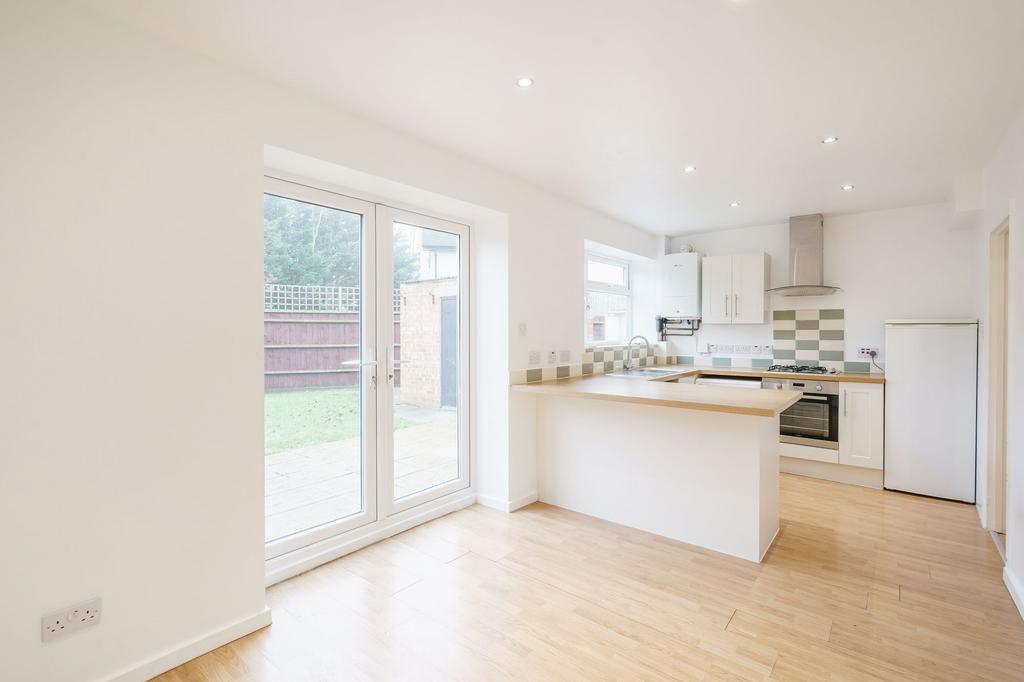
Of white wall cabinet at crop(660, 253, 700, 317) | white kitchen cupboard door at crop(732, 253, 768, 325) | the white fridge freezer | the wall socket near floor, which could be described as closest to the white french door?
the wall socket near floor

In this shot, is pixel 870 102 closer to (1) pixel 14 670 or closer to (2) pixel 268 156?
(2) pixel 268 156

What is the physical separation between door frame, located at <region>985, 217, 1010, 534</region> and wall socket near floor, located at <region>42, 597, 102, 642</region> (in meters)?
4.81

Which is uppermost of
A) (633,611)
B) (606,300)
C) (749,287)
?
(749,287)

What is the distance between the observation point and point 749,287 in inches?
191

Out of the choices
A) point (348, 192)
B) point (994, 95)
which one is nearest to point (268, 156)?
point (348, 192)

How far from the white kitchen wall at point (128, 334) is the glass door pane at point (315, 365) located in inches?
16.4

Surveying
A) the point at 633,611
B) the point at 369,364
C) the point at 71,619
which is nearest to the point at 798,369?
the point at 633,611

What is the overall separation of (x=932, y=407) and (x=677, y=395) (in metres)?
2.54

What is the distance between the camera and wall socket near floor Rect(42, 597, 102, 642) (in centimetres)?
155

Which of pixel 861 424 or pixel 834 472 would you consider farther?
pixel 834 472

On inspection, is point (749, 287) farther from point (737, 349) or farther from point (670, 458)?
point (670, 458)

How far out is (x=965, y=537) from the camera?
2.98m

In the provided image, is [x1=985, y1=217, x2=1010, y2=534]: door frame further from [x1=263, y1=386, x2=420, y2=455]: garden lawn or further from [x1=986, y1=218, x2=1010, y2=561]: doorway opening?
[x1=263, y1=386, x2=420, y2=455]: garden lawn

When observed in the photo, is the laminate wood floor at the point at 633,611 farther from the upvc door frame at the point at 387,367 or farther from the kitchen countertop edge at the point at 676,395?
the kitchen countertop edge at the point at 676,395
